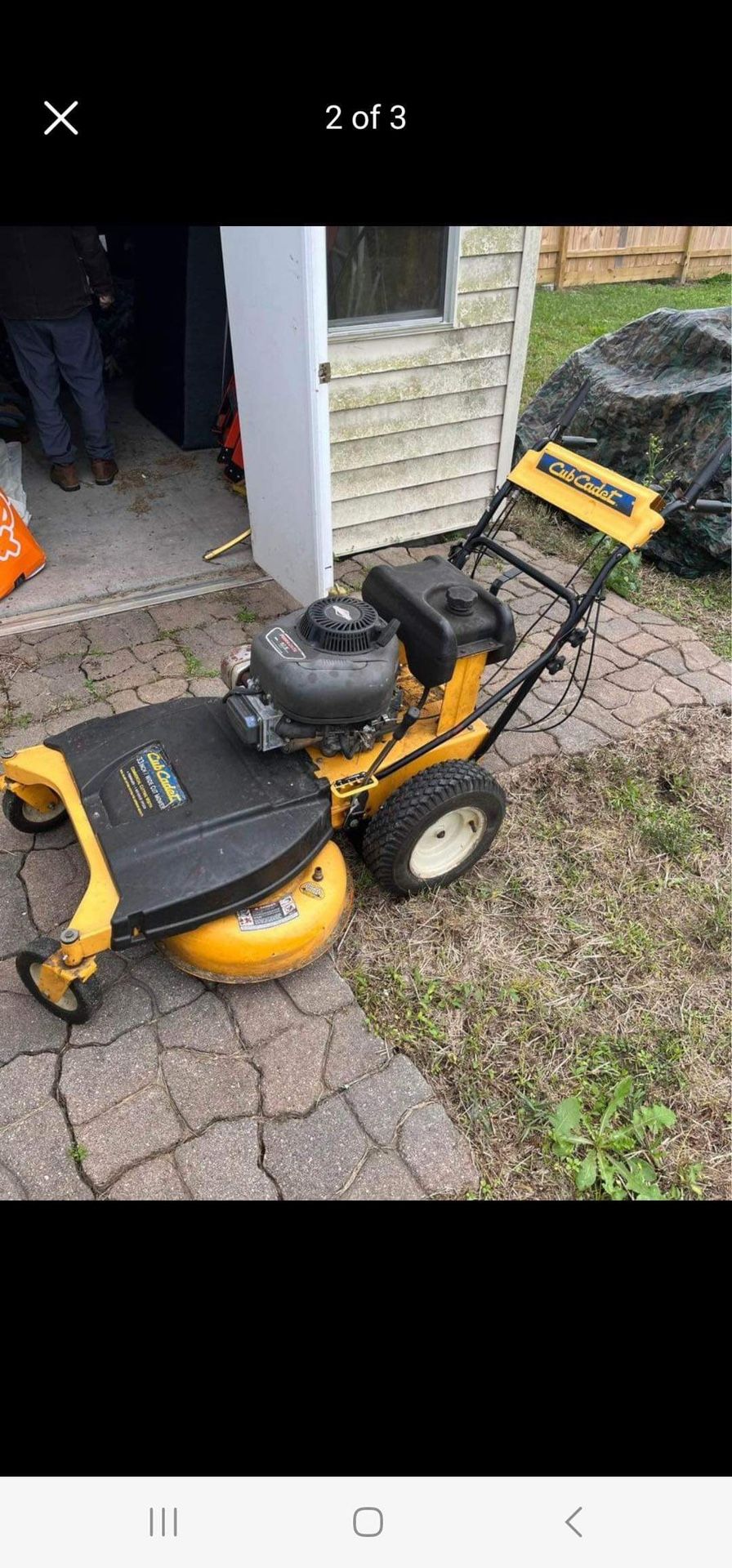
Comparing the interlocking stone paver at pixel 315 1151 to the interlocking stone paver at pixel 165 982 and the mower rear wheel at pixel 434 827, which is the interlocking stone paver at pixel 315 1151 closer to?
the interlocking stone paver at pixel 165 982

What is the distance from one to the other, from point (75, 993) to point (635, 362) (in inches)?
160

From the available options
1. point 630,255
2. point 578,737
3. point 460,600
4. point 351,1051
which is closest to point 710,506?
point 460,600

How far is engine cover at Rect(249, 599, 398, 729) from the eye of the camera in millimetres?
1999

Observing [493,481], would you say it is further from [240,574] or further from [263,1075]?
[263,1075]

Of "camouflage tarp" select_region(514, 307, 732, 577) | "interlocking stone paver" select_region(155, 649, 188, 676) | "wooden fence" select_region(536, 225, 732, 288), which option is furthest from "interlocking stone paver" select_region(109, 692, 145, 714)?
"wooden fence" select_region(536, 225, 732, 288)

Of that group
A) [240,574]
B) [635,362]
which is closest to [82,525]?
[240,574]

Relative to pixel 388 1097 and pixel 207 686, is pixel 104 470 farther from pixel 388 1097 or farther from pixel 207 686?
pixel 388 1097

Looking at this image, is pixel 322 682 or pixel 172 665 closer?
pixel 322 682

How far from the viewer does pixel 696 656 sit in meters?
3.72

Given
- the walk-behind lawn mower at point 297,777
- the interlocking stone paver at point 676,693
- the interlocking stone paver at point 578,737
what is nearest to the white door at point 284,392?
the walk-behind lawn mower at point 297,777

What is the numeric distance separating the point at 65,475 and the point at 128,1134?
3.69m

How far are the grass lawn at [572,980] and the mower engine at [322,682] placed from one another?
1.87 feet

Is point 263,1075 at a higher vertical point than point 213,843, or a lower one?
lower

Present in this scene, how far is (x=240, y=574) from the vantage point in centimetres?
399
